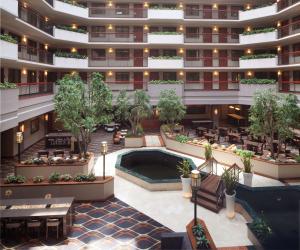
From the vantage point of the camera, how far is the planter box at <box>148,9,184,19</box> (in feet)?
110

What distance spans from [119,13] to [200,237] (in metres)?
30.2

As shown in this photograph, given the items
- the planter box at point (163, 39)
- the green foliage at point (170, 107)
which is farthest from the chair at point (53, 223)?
the planter box at point (163, 39)

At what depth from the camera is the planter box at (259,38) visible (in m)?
31.5

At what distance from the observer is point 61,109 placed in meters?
19.6

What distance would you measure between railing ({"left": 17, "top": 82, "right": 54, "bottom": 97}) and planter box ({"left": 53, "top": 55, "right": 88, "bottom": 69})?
2.22 meters

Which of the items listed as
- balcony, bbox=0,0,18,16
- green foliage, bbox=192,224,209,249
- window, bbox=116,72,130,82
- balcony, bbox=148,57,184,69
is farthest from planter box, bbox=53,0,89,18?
green foliage, bbox=192,224,209,249

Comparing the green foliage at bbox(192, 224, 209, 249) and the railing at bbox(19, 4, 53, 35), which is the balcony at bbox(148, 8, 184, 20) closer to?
the railing at bbox(19, 4, 53, 35)

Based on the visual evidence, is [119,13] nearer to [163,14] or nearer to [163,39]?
[163,14]

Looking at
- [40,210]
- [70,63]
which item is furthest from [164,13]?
Answer: [40,210]

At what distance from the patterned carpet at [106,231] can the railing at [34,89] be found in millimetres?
11735

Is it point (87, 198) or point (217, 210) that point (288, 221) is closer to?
point (217, 210)

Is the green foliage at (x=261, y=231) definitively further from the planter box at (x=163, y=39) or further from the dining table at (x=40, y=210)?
the planter box at (x=163, y=39)

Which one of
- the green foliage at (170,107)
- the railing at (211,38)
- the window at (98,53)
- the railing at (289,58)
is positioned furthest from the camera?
the railing at (211,38)

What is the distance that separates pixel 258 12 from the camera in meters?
32.7
